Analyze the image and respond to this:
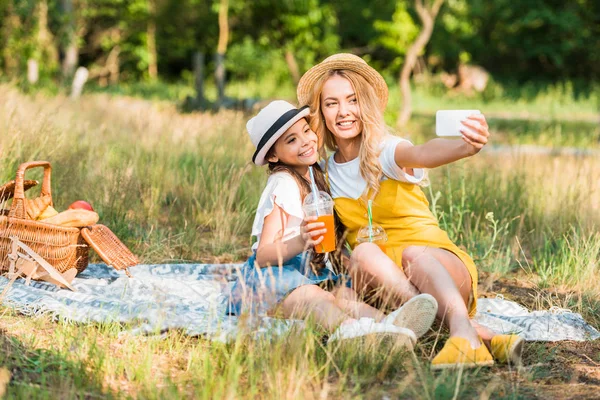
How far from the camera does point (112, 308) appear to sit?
11.5 feet

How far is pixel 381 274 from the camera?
3.18 metres

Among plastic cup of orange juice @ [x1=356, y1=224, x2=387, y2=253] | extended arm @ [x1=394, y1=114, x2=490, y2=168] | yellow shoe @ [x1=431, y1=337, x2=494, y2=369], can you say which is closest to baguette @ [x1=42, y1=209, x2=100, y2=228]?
plastic cup of orange juice @ [x1=356, y1=224, x2=387, y2=253]

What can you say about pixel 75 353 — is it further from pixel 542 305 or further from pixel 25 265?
pixel 542 305

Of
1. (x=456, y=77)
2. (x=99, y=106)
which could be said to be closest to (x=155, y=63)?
(x=456, y=77)

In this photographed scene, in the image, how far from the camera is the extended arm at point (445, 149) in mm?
2807

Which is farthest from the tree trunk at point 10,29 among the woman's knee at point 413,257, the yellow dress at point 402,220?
the woman's knee at point 413,257

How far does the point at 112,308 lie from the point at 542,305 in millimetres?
2074

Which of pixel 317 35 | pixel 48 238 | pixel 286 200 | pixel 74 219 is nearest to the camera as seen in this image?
pixel 286 200

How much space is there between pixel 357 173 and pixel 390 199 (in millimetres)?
199

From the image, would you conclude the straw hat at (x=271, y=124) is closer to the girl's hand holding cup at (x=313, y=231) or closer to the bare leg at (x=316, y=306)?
the girl's hand holding cup at (x=313, y=231)

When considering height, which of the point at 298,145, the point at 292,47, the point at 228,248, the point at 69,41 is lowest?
the point at 228,248

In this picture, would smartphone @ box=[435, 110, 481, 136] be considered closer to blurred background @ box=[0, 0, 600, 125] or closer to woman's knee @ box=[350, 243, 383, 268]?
woman's knee @ box=[350, 243, 383, 268]

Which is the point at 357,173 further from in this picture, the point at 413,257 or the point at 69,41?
the point at 69,41

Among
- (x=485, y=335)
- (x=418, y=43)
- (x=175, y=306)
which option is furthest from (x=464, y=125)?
(x=418, y=43)
